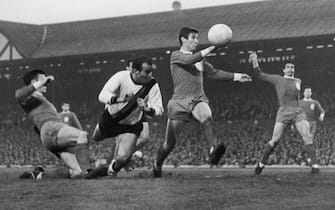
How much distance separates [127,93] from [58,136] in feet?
5.63

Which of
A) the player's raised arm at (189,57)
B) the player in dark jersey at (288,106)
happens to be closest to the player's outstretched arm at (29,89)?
the player's raised arm at (189,57)

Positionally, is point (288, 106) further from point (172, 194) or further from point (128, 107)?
point (172, 194)

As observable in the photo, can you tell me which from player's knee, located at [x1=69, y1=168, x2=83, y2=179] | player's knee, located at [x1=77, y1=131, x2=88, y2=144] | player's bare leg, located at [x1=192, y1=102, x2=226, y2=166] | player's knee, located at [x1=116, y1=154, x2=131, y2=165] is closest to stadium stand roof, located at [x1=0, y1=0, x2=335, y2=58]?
player's bare leg, located at [x1=192, y1=102, x2=226, y2=166]

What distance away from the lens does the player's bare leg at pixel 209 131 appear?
11.2m

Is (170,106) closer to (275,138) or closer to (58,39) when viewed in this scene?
(275,138)

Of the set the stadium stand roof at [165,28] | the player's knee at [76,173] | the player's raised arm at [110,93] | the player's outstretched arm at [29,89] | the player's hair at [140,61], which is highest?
the stadium stand roof at [165,28]

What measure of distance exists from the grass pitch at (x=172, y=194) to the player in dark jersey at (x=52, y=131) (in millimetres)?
1359

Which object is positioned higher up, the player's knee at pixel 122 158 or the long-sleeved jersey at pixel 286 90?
the long-sleeved jersey at pixel 286 90

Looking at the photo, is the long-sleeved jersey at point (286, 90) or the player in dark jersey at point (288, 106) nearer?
the player in dark jersey at point (288, 106)

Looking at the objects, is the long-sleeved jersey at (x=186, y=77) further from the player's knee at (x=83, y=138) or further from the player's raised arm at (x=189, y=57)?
the player's knee at (x=83, y=138)

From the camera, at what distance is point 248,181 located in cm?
1063

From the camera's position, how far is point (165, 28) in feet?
89.9

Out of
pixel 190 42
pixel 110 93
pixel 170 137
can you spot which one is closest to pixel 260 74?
pixel 190 42

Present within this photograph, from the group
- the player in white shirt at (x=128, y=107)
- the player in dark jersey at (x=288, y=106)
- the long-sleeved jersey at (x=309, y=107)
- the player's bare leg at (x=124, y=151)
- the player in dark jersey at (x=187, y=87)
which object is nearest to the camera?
the player in white shirt at (x=128, y=107)
